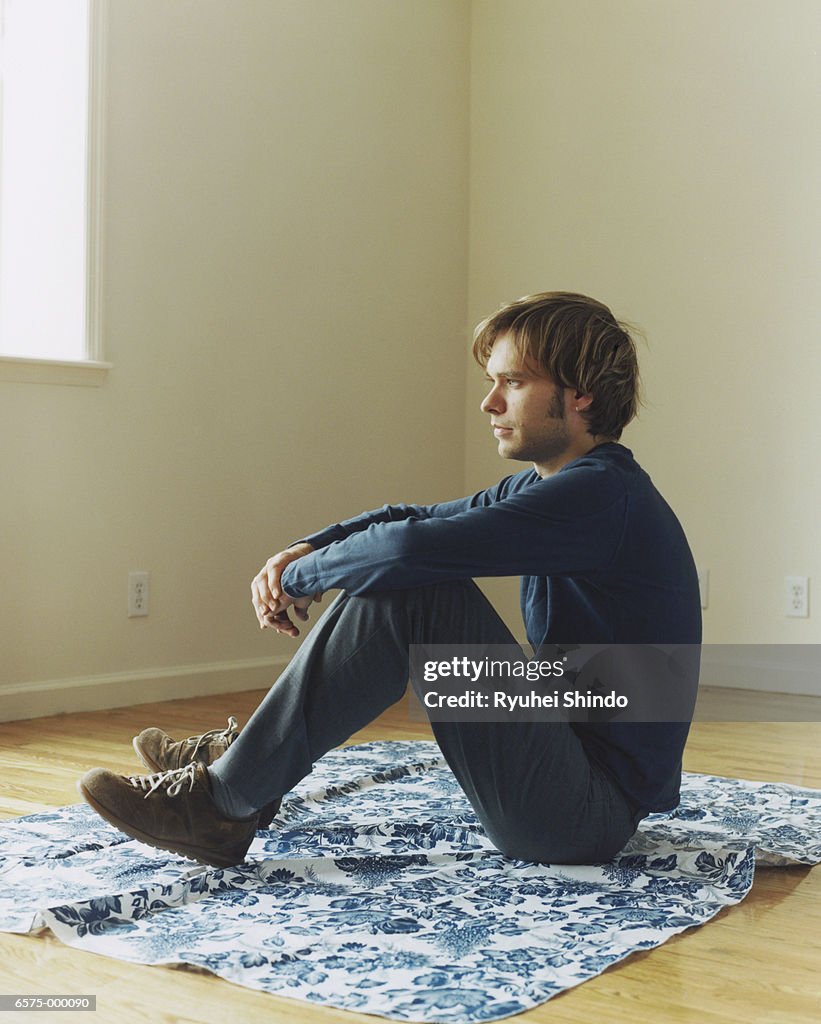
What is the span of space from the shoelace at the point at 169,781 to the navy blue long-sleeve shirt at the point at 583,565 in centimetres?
29

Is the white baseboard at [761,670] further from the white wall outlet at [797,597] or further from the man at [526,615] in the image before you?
the man at [526,615]

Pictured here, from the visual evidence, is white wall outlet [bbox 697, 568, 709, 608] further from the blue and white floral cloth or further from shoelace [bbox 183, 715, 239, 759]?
shoelace [bbox 183, 715, 239, 759]

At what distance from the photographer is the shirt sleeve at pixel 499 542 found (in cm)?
175

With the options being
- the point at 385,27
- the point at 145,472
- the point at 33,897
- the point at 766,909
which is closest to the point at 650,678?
the point at 766,909

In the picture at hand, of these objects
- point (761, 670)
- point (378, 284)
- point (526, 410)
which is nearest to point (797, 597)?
point (761, 670)

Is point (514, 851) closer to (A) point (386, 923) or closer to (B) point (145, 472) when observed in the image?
(A) point (386, 923)

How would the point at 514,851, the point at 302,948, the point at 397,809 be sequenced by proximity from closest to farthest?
the point at 302,948 < the point at 514,851 < the point at 397,809

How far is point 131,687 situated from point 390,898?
6.54ft

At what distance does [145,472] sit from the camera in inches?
147

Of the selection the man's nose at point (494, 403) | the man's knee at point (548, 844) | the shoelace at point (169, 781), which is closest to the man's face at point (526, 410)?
the man's nose at point (494, 403)

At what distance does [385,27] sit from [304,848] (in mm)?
3201

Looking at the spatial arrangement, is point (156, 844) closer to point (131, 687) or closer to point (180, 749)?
point (180, 749)

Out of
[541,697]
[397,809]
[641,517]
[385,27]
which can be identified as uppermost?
[385,27]

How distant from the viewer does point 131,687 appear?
369 cm
